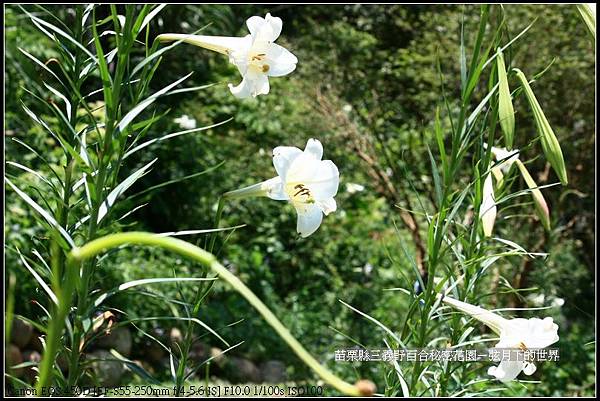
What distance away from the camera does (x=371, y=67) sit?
4.92 metres

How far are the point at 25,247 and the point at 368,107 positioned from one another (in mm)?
2335

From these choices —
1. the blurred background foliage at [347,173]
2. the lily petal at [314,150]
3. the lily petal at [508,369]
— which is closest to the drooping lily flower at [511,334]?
the lily petal at [508,369]

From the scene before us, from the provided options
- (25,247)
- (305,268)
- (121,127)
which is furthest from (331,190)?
(305,268)

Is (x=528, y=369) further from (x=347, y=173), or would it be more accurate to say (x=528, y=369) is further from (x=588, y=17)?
(x=347, y=173)

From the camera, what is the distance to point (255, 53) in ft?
3.46

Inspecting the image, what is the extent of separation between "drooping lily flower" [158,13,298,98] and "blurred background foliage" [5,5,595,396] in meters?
2.52

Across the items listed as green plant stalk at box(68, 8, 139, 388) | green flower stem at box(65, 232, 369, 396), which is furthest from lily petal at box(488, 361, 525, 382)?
green flower stem at box(65, 232, 369, 396)

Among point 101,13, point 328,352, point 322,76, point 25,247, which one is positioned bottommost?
point 328,352

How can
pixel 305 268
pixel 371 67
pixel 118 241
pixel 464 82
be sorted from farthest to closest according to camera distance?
1. pixel 371 67
2. pixel 305 268
3. pixel 464 82
4. pixel 118 241

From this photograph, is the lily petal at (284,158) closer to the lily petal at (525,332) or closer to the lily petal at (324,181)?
the lily petal at (324,181)

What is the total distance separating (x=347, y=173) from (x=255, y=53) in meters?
3.28

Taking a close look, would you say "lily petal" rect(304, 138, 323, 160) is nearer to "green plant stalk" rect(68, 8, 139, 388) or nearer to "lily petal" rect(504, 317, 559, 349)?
"green plant stalk" rect(68, 8, 139, 388)

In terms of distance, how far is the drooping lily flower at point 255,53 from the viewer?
3.40 feet

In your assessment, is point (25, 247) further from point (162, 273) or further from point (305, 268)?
point (305, 268)
